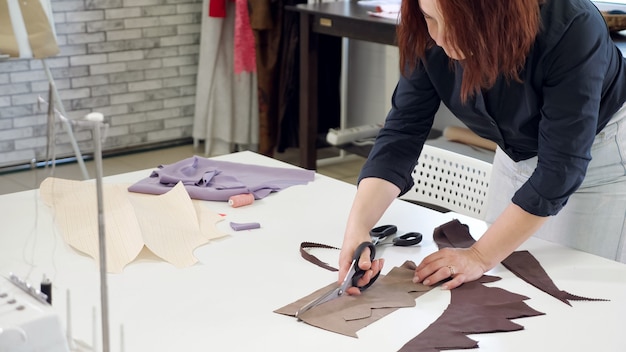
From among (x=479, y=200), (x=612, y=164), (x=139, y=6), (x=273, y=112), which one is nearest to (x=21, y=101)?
(x=139, y=6)

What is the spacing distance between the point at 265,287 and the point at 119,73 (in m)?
3.37

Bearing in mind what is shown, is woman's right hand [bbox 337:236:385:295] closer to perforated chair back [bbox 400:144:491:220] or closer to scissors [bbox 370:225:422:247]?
scissors [bbox 370:225:422:247]

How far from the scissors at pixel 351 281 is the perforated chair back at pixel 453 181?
1.90ft

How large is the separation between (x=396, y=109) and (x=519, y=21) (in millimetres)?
393

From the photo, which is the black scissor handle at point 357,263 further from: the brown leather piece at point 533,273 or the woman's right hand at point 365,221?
the brown leather piece at point 533,273

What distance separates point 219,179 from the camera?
1.95 meters

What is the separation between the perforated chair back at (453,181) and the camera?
6.57 feet

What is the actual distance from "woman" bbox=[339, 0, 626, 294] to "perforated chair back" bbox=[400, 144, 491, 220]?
0.25 metres

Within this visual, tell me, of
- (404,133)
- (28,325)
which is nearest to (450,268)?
(404,133)

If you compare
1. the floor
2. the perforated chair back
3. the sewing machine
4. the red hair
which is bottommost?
the floor

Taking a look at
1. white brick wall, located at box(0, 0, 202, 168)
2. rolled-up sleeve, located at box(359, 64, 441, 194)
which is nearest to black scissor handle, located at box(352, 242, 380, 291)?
rolled-up sleeve, located at box(359, 64, 441, 194)

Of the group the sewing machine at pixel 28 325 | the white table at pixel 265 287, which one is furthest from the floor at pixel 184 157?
the sewing machine at pixel 28 325

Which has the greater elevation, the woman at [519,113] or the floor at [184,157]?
the woman at [519,113]

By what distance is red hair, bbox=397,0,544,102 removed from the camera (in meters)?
1.36
